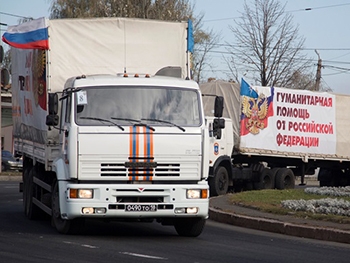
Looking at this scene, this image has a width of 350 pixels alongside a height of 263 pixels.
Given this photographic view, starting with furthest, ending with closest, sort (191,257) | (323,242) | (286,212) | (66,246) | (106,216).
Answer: (286,212), (323,242), (106,216), (66,246), (191,257)

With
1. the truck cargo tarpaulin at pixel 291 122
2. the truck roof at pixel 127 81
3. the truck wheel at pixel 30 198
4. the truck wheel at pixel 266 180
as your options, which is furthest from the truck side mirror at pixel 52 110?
the truck wheel at pixel 266 180

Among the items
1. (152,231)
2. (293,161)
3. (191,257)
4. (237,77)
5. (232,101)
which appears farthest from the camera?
(237,77)

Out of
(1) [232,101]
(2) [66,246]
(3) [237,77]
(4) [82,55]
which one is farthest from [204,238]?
(3) [237,77]

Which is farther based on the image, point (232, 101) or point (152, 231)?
point (232, 101)

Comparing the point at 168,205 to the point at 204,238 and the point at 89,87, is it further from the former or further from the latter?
the point at 89,87

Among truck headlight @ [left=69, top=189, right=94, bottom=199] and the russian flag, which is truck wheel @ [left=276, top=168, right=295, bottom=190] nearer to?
the russian flag

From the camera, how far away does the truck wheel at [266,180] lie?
102 ft

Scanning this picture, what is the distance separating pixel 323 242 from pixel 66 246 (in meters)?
4.31

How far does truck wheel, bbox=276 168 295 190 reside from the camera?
103 feet

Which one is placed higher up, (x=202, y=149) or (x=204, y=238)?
(x=202, y=149)

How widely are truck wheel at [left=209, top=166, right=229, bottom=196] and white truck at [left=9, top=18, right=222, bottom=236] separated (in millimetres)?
11883

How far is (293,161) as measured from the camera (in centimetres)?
3344

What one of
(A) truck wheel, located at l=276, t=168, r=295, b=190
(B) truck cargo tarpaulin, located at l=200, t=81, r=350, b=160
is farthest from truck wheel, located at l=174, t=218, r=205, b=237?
(A) truck wheel, located at l=276, t=168, r=295, b=190

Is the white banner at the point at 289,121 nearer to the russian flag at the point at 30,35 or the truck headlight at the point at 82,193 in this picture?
the russian flag at the point at 30,35
